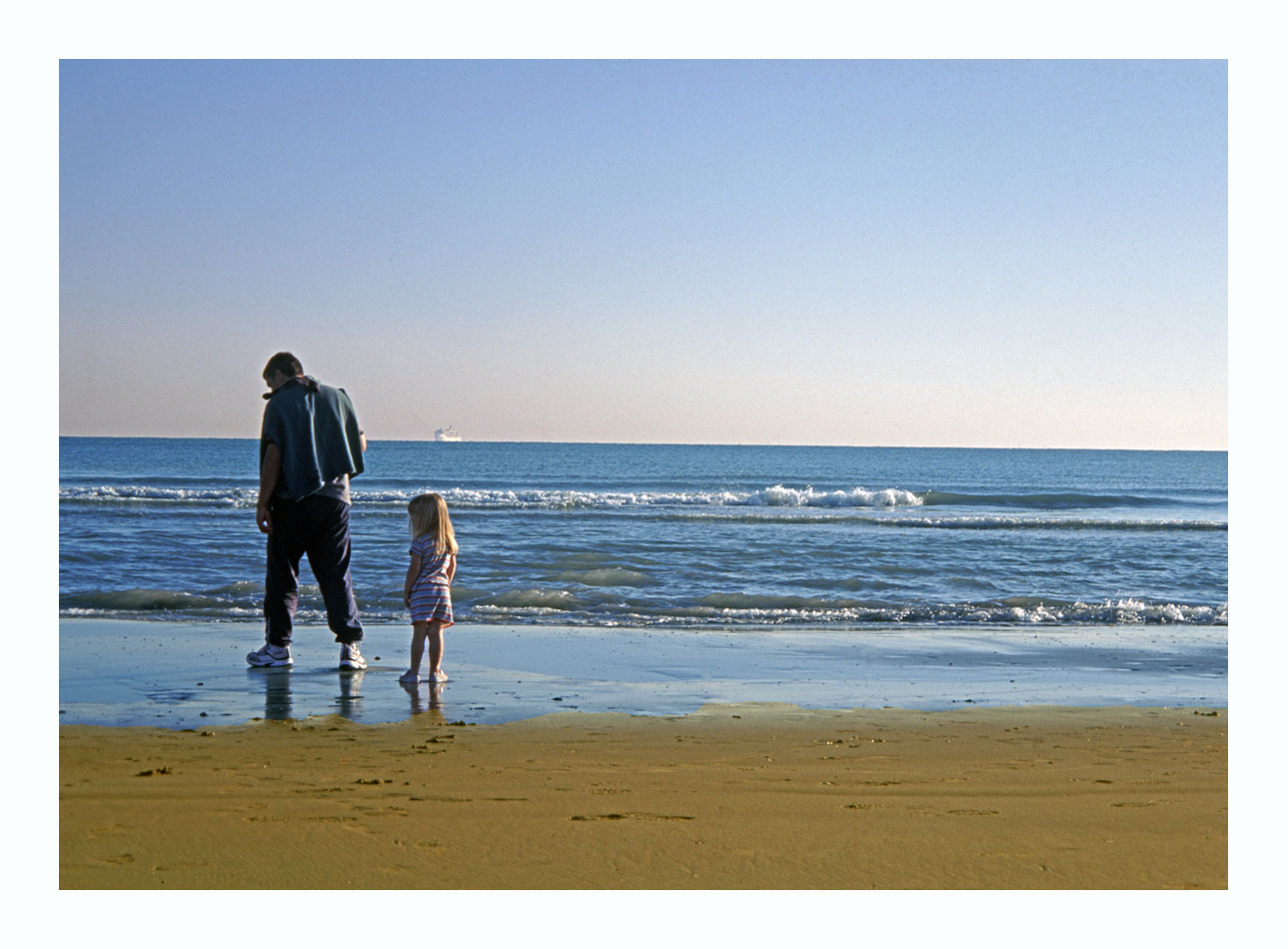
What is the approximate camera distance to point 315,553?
5.89 m

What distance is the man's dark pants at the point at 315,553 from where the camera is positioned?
19.2ft

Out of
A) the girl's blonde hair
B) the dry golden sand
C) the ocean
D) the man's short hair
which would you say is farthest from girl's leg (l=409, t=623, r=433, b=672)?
the ocean

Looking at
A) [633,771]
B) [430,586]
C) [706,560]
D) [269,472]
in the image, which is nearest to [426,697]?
[430,586]

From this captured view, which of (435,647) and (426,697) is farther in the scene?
(435,647)

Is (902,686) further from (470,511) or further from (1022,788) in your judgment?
(470,511)

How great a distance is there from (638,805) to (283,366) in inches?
137

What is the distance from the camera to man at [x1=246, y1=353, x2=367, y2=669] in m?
5.70

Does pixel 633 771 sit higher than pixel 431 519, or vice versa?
pixel 431 519

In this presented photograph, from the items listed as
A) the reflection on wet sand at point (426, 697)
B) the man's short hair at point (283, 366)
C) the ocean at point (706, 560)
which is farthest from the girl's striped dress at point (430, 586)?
the ocean at point (706, 560)

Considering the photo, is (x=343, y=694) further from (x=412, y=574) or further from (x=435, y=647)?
(x=412, y=574)

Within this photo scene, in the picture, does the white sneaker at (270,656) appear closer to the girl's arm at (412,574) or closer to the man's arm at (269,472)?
the man's arm at (269,472)

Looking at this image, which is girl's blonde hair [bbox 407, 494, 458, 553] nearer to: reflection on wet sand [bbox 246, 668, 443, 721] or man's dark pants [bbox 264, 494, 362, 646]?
man's dark pants [bbox 264, 494, 362, 646]

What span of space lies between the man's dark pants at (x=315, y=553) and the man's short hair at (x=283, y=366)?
0.70m
